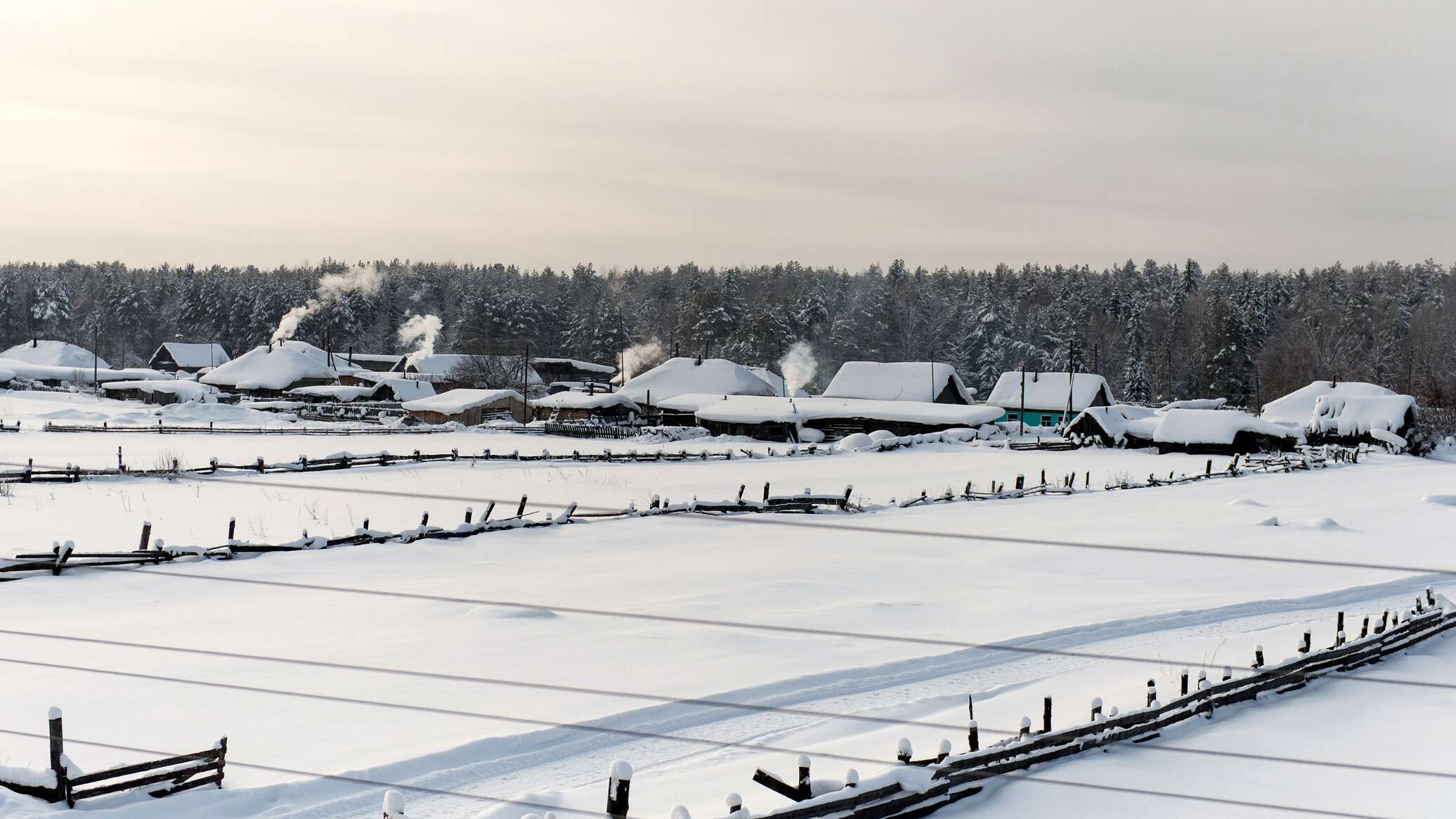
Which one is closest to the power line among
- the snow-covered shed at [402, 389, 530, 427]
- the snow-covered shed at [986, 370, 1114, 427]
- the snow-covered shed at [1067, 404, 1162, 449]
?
the snow-covered shed at [1067, 404, 1162, 449]

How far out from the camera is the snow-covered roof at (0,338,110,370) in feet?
302

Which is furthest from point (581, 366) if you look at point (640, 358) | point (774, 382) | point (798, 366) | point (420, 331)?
point (420, 331)

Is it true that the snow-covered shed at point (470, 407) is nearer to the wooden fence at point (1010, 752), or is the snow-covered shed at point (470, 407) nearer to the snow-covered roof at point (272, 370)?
the snow-covered roof at point (272, 370)

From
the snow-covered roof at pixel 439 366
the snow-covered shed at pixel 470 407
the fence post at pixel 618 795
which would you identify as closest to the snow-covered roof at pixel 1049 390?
the snow-covered shed at pixel 470 407

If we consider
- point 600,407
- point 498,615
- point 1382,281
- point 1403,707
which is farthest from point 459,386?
point 1382,281

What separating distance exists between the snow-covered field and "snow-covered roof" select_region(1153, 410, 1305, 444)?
26936mm

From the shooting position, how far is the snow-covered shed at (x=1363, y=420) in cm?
5391

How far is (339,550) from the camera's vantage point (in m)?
17.0

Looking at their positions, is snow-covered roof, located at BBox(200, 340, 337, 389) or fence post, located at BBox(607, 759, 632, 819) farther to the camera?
snow-covered roof, located at BBox(200, 340, 337, 389)

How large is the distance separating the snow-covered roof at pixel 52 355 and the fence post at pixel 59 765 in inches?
3853

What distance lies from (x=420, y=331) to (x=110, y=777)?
404 ft

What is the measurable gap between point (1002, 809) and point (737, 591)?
775cm

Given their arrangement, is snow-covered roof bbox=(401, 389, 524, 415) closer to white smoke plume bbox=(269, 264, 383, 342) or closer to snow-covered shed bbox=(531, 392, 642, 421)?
snow-covered shed bbox=(531, 392, 642, 421)

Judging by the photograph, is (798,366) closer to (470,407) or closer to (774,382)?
(774,382)
